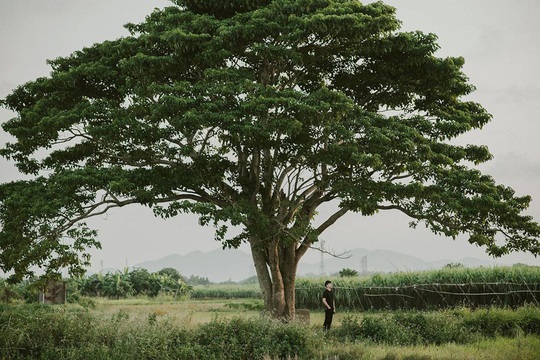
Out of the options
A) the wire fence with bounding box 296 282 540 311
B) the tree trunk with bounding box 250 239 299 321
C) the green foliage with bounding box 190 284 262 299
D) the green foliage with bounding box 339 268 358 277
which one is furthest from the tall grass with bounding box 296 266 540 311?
the green foliage with bounding box 190 284 262 299

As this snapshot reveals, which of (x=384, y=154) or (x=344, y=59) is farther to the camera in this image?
(x=344, y=59)

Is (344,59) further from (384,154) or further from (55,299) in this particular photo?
(55,299)

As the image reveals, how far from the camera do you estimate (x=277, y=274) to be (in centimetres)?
2011

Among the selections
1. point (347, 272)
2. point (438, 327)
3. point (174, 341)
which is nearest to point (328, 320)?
point (438, 327)

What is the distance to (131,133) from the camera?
17.9 meters

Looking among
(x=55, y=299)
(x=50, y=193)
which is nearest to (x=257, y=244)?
(x=50, y=193)

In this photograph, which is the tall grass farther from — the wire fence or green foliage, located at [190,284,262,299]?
green foliage, located at [190,284,262,299]

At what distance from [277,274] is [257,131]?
6.35 metres

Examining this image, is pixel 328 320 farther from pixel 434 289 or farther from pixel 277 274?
pixel 434 289

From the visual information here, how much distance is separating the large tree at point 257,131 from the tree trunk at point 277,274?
5 centimetres

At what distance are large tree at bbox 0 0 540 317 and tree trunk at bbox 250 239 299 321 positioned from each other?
52 mm

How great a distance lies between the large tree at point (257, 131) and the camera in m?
16.7

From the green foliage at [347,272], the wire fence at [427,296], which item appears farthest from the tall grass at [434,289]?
the green foliage at [347,272]

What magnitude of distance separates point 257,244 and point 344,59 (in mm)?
6883
